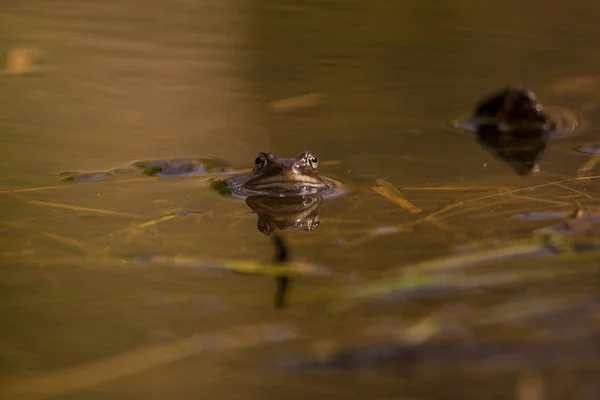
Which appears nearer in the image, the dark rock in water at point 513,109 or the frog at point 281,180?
the frog at point 281,180

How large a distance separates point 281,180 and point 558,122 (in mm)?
2165

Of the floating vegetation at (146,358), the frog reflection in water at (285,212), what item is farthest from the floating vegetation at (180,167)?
the floating vegetation at (146,358)

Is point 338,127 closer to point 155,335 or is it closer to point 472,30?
point 155,335

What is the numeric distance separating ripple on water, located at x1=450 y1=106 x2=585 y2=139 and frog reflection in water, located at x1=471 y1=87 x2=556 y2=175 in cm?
3

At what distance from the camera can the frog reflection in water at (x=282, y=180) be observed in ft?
14.8

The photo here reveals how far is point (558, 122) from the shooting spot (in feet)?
19.5

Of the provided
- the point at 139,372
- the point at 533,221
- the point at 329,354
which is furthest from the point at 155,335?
the point at 533,221

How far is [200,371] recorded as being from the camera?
2.49 metres

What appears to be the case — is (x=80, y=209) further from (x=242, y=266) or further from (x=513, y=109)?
(x=513, y=109)

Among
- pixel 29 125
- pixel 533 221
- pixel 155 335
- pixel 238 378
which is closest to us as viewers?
pixel 238 378

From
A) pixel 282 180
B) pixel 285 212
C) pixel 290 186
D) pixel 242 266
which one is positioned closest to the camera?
pixel 242 266

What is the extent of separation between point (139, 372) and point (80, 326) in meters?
0.37

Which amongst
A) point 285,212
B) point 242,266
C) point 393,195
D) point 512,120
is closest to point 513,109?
point 512,120

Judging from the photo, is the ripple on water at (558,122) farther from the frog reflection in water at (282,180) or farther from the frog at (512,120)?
the frog reflection in water at (282,180)
